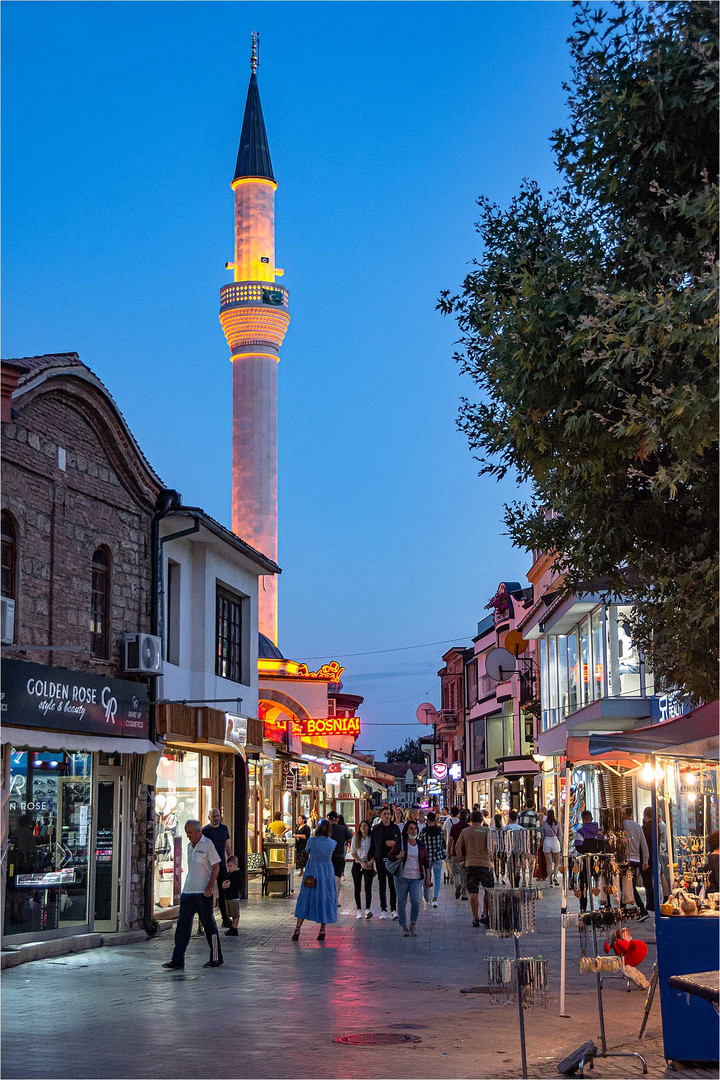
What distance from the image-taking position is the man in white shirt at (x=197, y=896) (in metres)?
14.9

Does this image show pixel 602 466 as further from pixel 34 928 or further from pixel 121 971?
pixel 34 928

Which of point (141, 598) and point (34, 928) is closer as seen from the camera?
point (34, 928)

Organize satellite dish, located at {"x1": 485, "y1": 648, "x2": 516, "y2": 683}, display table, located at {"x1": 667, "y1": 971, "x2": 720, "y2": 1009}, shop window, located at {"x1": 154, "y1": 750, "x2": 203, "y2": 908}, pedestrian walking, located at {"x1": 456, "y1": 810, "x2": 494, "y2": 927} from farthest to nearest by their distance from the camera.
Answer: satellite dish, located at {"x1": 485, "y1": 648, "x2": 516, "y2": 683}, shop window, located at {"x1": 154, "y1": 750, "x2": 203, "y2": 908}, pedestrian walking, located at {"x1": 456, "y1": 810, "x2": 494, "y2": 927}, display table, located at {"x1": 667, "y1": 971, "x2": 720, "y2": 1009}

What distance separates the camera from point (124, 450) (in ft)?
63.9

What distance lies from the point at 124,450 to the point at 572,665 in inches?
814

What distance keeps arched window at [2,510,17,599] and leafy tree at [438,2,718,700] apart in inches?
286

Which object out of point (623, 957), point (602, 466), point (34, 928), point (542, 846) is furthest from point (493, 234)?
point (542, 846)

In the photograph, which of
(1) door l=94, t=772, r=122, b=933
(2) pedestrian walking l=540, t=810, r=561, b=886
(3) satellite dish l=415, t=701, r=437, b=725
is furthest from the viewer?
(3) satellite dish l=415, t=701, r=437, b=725

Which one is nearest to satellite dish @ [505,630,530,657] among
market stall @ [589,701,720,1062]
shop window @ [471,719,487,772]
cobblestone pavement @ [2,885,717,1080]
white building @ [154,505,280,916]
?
white building @ [154,505,280,916]

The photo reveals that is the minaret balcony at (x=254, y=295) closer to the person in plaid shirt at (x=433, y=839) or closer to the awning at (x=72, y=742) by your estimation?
the person in plaid shirt at (x=433, y=839)

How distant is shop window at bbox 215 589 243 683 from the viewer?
25984mm

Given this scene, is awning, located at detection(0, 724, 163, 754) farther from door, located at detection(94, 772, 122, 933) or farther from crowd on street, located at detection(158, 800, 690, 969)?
crowd on street, located at detection(158, 800, 690, 969)

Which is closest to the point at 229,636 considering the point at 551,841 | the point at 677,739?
the point at 551,841

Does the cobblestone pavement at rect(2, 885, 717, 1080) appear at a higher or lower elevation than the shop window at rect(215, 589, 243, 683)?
lower
